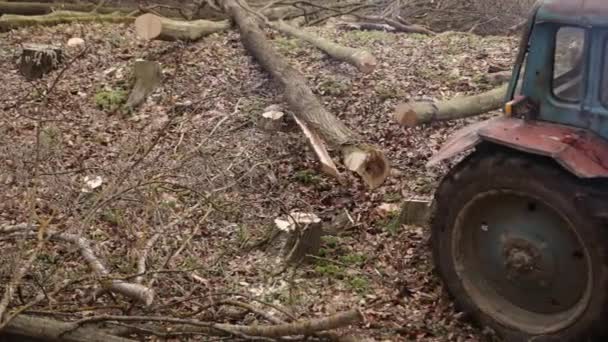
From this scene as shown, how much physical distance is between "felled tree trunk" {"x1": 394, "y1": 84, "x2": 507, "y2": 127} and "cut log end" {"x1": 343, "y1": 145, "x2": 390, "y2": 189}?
1.94ft

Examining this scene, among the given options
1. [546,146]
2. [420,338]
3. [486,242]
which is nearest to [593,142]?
[546,146]

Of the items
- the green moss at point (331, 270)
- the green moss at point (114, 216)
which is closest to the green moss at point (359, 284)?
the green moss at point (331, 270)

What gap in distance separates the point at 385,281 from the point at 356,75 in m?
3.88

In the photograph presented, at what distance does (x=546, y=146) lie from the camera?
420cm

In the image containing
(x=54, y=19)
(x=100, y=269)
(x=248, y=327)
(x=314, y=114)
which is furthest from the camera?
(x=54, y=19)

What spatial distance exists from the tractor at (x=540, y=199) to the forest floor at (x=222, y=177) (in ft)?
1.21

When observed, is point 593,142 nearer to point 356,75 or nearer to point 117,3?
point 356,75

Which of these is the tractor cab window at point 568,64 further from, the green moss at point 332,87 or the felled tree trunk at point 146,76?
the felled tree trunk at point 146,76

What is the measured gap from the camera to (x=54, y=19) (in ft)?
36.3

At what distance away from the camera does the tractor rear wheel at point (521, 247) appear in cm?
410

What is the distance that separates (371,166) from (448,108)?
4.05ft

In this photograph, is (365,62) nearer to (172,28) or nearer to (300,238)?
(172,28)

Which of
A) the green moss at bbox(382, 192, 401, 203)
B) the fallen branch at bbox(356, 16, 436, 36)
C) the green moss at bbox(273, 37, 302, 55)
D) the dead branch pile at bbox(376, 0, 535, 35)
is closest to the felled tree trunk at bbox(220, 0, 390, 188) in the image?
the green moss at bbox(382, 192, 401, 203)

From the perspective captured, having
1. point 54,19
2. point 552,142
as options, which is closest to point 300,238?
point 552,142
